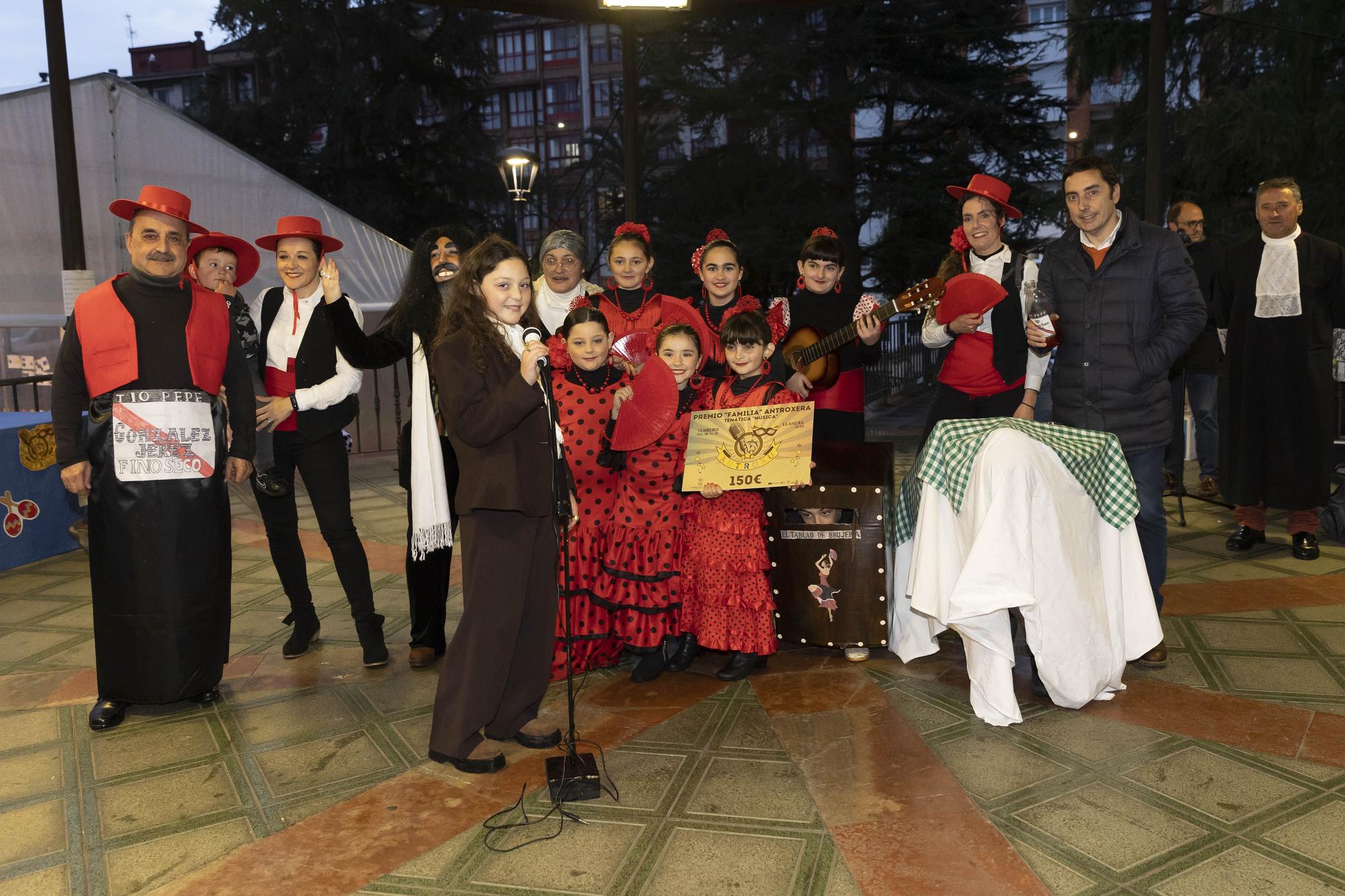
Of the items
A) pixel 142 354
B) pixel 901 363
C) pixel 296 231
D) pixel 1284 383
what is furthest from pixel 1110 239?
pixel 901 363

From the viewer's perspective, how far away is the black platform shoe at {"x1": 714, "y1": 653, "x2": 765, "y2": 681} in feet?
12.5

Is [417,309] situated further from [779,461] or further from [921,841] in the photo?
[921,841]

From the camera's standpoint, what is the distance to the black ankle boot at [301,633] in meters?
4.23

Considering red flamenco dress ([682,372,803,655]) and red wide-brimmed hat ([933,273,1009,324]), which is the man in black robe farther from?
red flamenco dress ([682,372,803,655])

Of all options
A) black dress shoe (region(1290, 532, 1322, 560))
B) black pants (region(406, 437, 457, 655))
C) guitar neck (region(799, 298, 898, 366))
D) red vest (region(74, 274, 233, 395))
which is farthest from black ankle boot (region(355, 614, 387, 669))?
black dress shoe (region(1290, 532, 1322, 560))

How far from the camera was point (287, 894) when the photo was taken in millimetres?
2387

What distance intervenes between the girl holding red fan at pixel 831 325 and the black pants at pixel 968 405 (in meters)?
0.36

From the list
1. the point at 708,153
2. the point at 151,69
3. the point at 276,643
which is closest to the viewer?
the point at 276,643

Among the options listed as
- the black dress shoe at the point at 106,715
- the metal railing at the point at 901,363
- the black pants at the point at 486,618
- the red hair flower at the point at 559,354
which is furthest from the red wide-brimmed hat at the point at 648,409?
the metal railing at the point at 901,363

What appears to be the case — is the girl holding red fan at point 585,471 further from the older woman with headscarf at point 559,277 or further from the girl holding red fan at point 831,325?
the girl holding red fan at point 831,325

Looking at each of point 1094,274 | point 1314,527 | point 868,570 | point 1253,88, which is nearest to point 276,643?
point 868,570

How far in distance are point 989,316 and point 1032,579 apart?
1.26 metres

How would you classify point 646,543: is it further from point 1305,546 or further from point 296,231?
point 1305,546

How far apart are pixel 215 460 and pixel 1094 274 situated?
3324 millimetres
